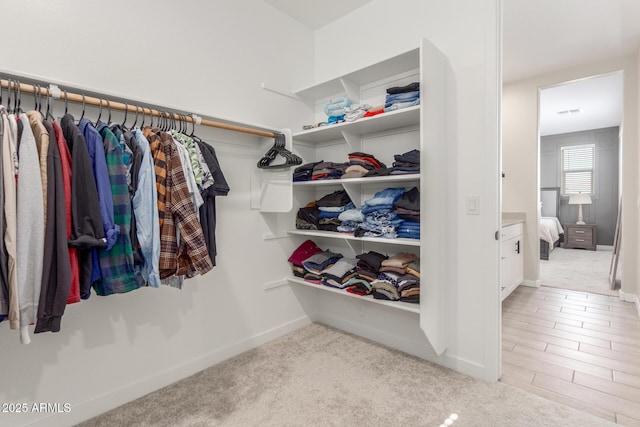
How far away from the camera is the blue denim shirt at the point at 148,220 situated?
1.46 meters

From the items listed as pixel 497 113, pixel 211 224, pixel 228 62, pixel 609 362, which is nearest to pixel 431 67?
pixel 497 113

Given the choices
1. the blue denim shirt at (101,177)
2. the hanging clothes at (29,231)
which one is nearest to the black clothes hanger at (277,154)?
the blue denim shirt at (101,177)

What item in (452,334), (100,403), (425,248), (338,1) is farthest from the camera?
(338,1)

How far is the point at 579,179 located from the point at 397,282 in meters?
7.48

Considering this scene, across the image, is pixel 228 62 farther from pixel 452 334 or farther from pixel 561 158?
pixel 561 158

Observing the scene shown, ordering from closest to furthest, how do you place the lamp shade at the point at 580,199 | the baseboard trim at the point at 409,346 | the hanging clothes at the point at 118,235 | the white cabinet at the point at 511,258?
the hanging clothes at the point at 118,235 → the baseboard trim at the point at 409,346 → the white cabinet at the point at 511,258 → the lamp shade at the point at 580,199

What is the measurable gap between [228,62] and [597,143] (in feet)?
26.6

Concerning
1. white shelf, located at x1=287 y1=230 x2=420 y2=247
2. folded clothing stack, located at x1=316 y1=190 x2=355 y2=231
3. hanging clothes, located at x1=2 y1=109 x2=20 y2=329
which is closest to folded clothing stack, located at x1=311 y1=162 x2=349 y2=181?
folded clothing stack, located at x1=316 y1=190 x2=355 y2=231

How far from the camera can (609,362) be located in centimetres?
223

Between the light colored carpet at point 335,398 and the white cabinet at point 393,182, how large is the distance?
281 mm

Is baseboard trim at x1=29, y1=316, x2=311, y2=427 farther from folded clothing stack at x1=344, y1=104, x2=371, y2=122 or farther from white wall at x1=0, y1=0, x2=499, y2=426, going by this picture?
folded clothing stack at x1=344, y1=104, x2=371, y2=122

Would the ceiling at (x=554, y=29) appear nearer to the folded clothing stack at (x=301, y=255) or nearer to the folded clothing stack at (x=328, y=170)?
the folded clothing stack at (x=328, y=170)

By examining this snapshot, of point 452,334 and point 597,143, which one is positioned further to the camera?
point 597,143

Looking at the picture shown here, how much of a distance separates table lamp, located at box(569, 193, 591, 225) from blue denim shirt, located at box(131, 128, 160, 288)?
836 centimetres
